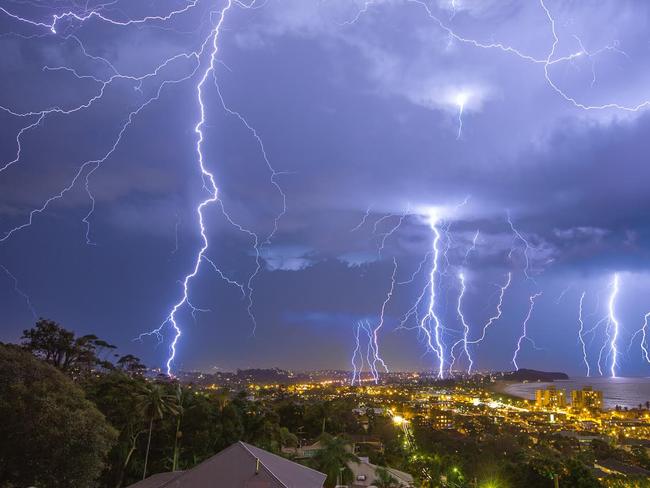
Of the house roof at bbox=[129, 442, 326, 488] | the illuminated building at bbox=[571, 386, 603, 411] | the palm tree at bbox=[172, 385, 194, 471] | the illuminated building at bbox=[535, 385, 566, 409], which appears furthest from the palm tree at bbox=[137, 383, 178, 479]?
the illuminated building at bbox=[535, 385, 566, 409]

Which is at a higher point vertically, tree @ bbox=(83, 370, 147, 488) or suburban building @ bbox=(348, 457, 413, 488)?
tree @ bbox=(83, 370, 147, 488)

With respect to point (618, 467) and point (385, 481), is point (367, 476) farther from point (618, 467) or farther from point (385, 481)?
point (618, 467)

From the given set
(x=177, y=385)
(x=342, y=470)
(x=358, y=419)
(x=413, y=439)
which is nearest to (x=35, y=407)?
(x=342, y=470)

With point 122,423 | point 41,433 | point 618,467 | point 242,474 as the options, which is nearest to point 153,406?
point 122,423

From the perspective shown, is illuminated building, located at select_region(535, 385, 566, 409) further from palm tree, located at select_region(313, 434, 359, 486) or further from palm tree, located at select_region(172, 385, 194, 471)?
palm tree, located at select_region(172, 385, 194, 471)

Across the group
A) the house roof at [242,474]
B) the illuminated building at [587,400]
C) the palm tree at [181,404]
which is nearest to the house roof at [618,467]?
the palm tree at [181,404]
